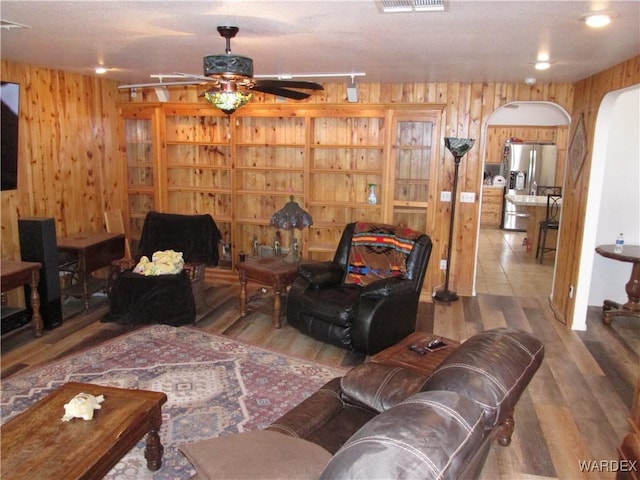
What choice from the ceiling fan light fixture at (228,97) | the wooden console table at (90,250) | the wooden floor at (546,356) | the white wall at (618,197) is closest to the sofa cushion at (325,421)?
the wooden floor at (546,356)

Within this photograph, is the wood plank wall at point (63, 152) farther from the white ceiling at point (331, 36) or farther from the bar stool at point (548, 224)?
the bar stool at point (548, 224)

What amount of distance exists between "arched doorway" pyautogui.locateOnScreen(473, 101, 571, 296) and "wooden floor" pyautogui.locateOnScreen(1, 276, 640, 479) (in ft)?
2.06

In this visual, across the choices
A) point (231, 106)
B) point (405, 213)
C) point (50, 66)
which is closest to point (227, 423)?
point (231, 106)

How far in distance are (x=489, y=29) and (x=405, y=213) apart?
3.00m

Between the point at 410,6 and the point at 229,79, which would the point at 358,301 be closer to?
the point at 229,79

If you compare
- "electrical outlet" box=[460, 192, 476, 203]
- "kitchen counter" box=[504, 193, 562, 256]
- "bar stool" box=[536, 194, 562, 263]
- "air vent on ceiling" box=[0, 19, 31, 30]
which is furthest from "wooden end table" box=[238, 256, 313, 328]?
"kitchen counter" box=[504, 193, 562, 256]

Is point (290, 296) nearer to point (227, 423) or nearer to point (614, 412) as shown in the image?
point (227, 423)

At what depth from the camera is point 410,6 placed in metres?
2.44

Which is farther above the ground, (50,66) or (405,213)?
(50,66)

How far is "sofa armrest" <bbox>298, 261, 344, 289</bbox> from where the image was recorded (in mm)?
4410

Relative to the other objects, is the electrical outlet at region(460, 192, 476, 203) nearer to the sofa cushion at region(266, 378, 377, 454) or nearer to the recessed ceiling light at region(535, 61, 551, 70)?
the recessed ceiling light at region(535, 61, 551, 70)

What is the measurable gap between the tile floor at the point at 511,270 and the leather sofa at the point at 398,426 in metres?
4.06

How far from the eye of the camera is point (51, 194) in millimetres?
5203

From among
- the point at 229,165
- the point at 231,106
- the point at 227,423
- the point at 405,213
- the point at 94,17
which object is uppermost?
the point at 94,17
